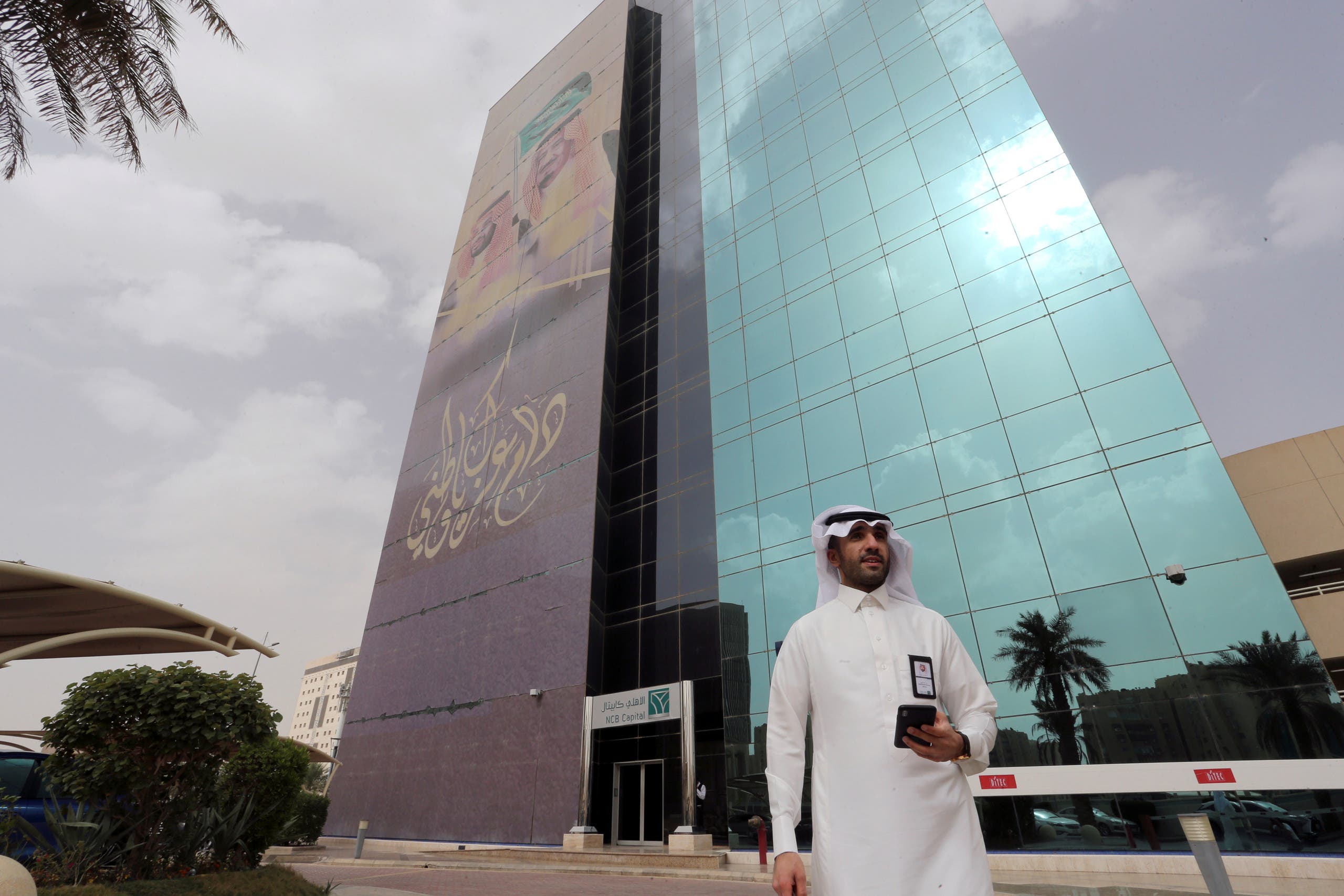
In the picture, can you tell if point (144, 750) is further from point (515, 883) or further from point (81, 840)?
point (515, 883)

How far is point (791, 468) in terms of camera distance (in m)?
19.4

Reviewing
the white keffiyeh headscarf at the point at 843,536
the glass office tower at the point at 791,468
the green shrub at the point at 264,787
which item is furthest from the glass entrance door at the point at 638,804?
the white keffiyeh headscarf at the point at 843,536

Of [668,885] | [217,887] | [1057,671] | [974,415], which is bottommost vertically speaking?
[668,885]

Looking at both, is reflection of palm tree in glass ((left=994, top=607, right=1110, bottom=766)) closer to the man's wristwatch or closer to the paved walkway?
the paved walkway

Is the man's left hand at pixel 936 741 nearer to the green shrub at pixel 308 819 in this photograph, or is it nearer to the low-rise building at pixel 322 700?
the green shrub at pixel 308 819

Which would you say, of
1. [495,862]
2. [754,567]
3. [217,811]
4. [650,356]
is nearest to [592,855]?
[495,862]

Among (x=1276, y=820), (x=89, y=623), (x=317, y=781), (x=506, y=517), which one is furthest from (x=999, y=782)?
(x=317, y=781)

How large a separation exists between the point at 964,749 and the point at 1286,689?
1261 centimetres

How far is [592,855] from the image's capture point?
1608 centimetres

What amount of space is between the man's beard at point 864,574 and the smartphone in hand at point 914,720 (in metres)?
0.60

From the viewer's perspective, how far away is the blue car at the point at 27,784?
6.91 metres

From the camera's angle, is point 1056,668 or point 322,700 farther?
point 322,700

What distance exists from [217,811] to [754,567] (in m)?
13.4

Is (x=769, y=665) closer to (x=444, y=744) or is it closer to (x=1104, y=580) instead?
(x=1104, y=580)
